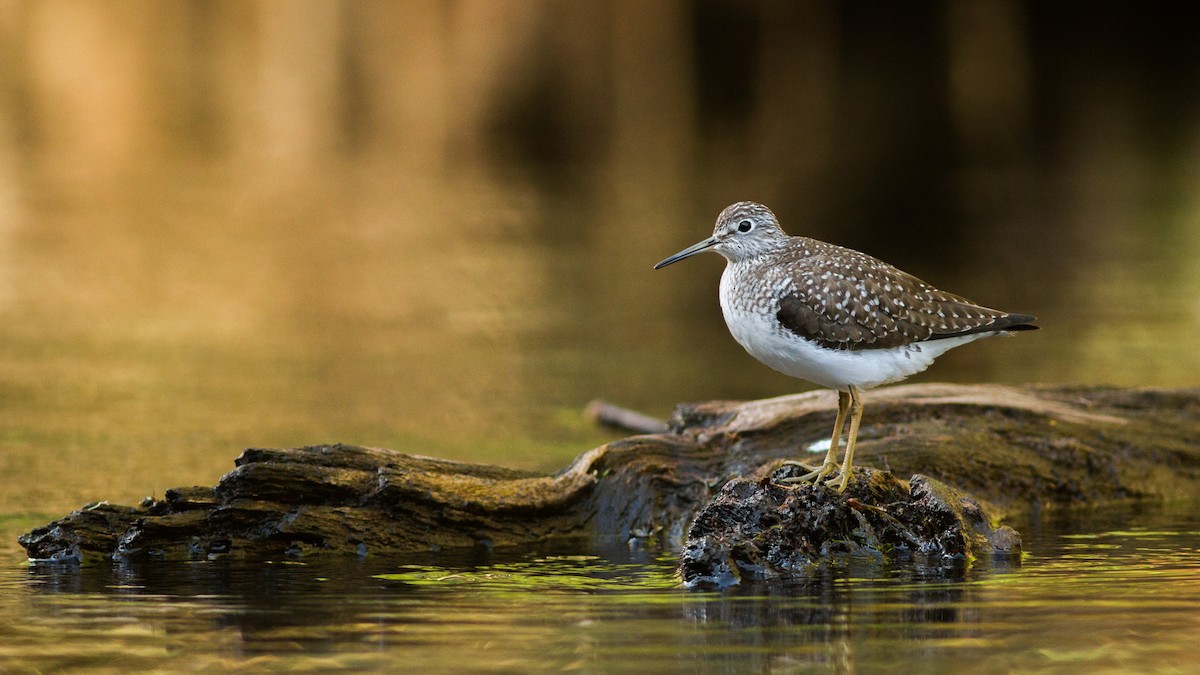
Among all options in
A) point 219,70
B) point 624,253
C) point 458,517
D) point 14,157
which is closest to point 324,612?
point 458,517

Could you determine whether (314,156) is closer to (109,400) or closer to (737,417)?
(109,400)

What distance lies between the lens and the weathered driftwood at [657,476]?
423 inches

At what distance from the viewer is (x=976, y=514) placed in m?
10.5

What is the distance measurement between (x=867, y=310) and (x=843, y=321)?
21 centimetres

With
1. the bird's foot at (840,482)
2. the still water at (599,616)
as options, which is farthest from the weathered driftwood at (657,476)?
the bird's foot at (840,482)

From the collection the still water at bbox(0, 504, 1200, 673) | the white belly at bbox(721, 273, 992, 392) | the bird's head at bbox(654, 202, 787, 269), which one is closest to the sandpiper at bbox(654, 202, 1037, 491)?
the white belly at bbox(721, 273, 992, 392)

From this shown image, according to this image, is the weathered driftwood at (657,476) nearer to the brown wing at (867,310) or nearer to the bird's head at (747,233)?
the brown wing at (867,310)

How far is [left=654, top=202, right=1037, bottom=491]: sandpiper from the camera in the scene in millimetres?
10219

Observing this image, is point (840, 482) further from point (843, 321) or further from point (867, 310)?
point (867, 310)

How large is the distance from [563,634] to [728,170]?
31.3m

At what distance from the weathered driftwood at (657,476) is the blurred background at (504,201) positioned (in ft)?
8.40

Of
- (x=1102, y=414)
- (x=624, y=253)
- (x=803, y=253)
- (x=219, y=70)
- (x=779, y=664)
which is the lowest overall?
(x=779, y=664)

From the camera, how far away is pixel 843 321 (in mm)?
10258

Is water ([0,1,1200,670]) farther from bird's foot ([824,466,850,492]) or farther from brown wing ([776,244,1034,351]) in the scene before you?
brown wing ([776,244,1034,351])
